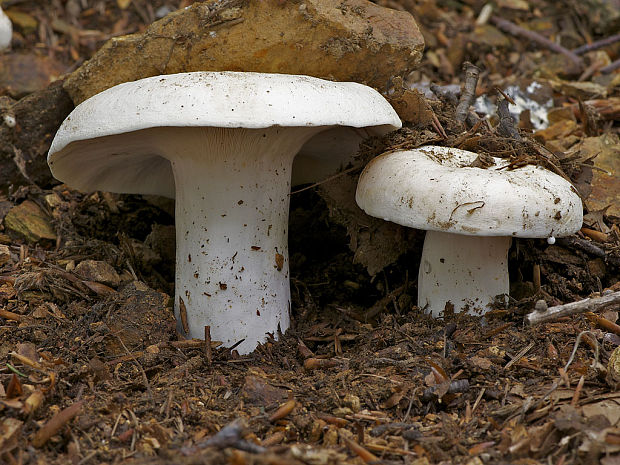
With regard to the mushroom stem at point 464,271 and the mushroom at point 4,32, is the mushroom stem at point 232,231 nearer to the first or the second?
the mushroom stem at point 464,271

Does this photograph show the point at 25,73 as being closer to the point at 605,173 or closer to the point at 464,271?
the point at 464,271

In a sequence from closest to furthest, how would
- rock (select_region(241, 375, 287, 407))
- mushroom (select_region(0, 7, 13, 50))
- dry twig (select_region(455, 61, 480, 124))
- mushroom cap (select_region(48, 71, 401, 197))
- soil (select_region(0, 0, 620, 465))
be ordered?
soil (select_region(0, 0, 620, 465))
mushroom cap (select_region(48, 71, 401, 197))
rock (select_region(241, 375, 287, 407))
dry twig (select_region(455, 61, 480, 124))
mushroom (select_region(0, 7, 13, 50))

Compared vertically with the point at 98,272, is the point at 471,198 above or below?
above

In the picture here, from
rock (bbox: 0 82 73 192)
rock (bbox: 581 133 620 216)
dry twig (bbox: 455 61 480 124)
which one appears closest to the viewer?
dry twig (bbox: 455 61 480 124)

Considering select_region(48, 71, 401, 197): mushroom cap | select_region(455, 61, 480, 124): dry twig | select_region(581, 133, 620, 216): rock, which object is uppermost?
select_region(48, 71, 401, 197): mushroom cap

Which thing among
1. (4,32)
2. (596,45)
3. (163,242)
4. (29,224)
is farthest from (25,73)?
(596,45)

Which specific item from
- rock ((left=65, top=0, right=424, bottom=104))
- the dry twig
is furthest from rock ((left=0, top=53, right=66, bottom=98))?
the dry twig

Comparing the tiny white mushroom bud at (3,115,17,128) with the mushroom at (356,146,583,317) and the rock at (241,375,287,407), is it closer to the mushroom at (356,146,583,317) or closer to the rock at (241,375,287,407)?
the mushroom at (356,146,583,317)
